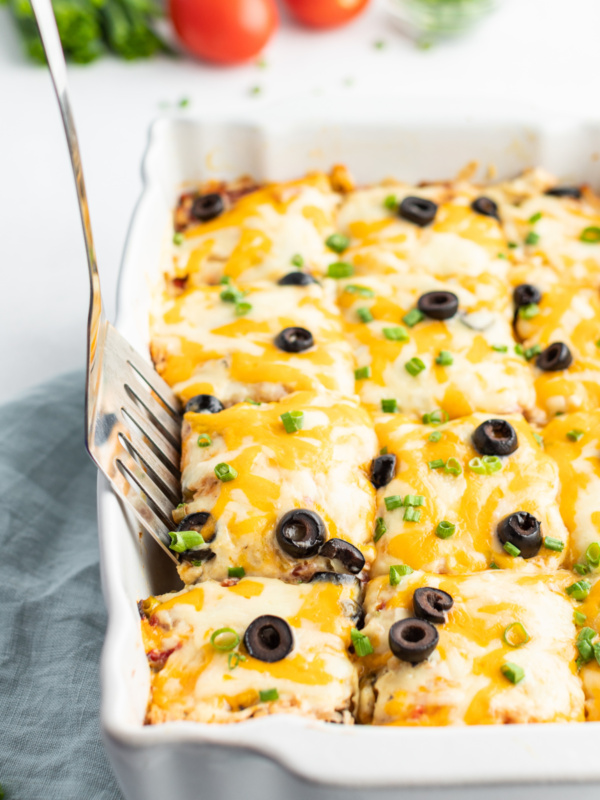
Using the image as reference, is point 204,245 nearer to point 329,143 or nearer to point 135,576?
point 329,143

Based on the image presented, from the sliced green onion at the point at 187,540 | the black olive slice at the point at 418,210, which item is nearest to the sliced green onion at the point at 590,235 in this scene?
the black olive slice at the point at 418,210

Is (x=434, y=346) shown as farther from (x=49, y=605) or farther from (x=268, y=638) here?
(x=49, y=605)

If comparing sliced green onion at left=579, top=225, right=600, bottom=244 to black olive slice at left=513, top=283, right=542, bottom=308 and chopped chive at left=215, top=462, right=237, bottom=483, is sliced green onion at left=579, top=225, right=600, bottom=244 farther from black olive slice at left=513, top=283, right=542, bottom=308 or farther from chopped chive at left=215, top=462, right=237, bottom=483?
chopped chive at left=215, top=462, right=237, bottom=483

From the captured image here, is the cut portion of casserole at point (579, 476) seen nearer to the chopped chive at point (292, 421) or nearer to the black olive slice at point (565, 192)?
the chopped chive at point (292, 421)

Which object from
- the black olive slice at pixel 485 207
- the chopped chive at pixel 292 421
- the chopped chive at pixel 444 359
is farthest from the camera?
the black olive slice at pixel 485 207

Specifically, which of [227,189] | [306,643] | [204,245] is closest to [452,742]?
[306,643]

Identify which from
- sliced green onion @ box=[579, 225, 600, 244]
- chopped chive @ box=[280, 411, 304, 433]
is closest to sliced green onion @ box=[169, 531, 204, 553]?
chopped chive @ box=[280, 411, 304, 433]
